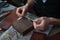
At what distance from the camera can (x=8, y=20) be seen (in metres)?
0.89

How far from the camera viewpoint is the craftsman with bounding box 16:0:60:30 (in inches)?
30.2

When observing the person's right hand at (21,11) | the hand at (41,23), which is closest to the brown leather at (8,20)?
the person's right hand at (21,11)

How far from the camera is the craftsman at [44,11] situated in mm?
768

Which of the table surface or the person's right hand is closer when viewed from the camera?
the table surface

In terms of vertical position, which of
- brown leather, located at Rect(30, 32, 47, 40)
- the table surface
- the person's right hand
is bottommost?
the table surface

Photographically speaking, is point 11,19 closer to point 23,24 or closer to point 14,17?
point 14,17

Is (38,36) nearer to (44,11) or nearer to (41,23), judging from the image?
(41,23)

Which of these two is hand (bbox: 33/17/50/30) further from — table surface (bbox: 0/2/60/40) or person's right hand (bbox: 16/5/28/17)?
person's right hand (bbox: 16/5/28/17)

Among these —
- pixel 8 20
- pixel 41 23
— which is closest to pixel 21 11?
pixel 8 20

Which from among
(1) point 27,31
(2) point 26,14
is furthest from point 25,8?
(1) point 27,31

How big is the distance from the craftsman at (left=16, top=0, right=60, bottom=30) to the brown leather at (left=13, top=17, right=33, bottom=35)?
45mm

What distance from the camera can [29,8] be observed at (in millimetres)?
951

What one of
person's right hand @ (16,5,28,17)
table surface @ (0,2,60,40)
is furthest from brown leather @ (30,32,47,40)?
person's right hand @ (16,5,28,17)

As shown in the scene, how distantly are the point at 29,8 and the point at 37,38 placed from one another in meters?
0.28
